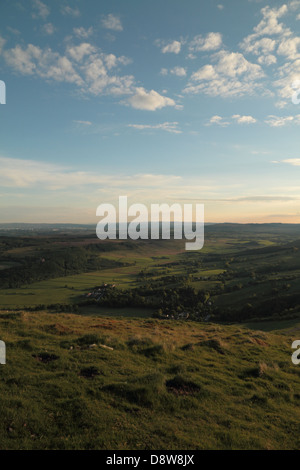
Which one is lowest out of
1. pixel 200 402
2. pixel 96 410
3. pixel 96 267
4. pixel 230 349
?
pixel 96 267

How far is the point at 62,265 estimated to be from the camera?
152 metres

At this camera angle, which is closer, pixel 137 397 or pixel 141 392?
pixel 137 397

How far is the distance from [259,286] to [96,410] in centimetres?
7020

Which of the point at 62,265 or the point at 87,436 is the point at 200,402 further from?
the point at 62,265

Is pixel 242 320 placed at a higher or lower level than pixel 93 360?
lower

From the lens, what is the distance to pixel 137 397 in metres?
11.1

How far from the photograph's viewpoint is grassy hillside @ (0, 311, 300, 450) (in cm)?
879

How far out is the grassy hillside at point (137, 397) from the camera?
8.79m

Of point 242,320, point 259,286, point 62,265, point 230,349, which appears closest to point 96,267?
point 62,265

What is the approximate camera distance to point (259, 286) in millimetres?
71375

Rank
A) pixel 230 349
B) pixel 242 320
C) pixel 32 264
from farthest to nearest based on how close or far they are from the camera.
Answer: pixel 32 264, pixel 242 320, pixel 230 349

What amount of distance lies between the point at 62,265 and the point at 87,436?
153063mm
